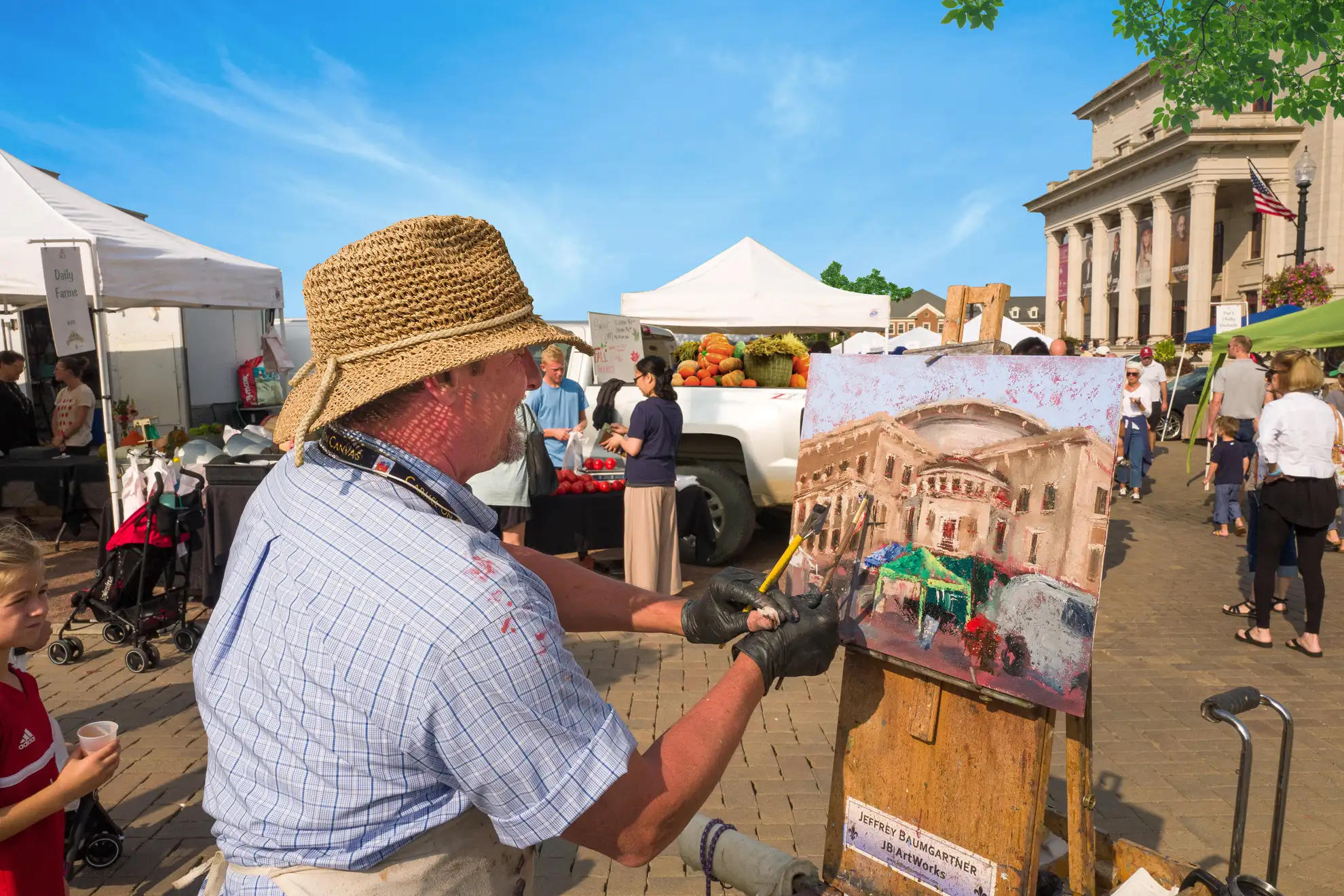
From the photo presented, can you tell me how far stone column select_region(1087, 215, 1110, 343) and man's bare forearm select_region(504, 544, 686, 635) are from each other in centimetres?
5897

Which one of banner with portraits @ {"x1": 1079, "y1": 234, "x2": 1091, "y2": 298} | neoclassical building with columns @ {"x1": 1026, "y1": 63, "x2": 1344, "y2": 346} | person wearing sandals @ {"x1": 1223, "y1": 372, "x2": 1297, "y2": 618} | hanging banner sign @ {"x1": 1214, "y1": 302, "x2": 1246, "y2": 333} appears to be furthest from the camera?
banner with portraits @ {"x1": 1079, "y1": 234, "x2": 1091, "y2": 298}

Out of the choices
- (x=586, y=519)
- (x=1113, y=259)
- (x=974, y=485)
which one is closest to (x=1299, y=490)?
(x=974, y=485)

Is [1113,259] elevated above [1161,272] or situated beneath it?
elevated above

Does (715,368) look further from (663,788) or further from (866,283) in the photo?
(866,283)

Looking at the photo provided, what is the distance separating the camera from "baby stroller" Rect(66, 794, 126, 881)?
3203 mm

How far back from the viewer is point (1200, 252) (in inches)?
1767

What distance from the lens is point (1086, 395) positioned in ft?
7.36

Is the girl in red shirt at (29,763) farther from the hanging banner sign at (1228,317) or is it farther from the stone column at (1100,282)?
the stone column at (1100,282)

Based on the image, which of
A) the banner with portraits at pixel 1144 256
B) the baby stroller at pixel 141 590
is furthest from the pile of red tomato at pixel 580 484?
the banner with portraits at pixel 1144 256

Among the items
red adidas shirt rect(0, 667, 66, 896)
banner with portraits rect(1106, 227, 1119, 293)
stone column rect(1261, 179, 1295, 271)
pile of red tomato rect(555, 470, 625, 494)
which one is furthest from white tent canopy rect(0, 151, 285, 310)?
banner with portraits rect(1106, 227, 1119, 293)

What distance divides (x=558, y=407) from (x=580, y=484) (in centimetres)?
73

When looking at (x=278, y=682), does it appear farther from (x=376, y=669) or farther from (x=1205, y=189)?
(x=1205, y=189)

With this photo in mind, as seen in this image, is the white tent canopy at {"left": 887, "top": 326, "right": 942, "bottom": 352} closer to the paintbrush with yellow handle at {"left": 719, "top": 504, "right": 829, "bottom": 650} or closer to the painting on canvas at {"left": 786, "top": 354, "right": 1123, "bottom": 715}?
the painting on canvas at {"left": 786, "top": 354, "right": 1123, "bottom": 715}

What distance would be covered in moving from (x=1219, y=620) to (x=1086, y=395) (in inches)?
223
